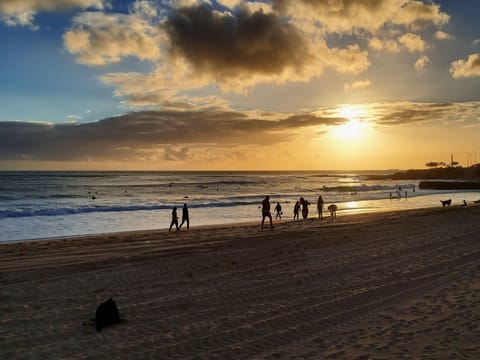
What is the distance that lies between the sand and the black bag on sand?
21cm

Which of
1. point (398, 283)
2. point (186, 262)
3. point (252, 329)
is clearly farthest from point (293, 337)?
point (186, 262)

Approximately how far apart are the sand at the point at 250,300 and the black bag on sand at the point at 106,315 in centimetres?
21

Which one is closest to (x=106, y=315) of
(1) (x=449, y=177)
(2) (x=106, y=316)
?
(2) (x=106, y=316)

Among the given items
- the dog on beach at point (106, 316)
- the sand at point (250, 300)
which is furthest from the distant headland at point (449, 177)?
the dog on beach at point (106, 316)

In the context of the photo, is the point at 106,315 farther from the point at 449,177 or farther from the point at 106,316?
the point at 449,177

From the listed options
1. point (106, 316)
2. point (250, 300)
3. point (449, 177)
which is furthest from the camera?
point (449, 177)

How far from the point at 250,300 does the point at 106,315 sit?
9.52 feet

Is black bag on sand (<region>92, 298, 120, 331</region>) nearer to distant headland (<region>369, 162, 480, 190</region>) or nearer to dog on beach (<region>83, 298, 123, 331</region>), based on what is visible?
dog on beach (<region>83, 298, 123, 331</region>)

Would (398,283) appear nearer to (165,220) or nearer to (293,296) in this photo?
(293,296)

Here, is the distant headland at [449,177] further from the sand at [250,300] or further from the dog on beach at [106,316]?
the dog on beach at [106,316]

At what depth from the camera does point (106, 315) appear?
7.12 m

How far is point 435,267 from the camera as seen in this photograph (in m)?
11.2

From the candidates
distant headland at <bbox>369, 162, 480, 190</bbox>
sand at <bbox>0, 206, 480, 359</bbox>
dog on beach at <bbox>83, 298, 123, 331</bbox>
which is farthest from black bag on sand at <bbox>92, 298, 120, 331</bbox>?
distant headland at <bbox>369, 162, 480, 190</bbox>

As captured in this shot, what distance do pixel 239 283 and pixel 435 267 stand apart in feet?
18.2
